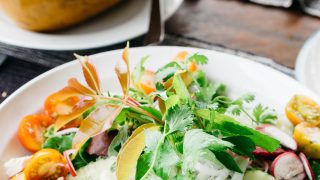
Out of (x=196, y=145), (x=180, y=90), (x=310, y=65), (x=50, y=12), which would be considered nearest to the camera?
(x=196, y=145)

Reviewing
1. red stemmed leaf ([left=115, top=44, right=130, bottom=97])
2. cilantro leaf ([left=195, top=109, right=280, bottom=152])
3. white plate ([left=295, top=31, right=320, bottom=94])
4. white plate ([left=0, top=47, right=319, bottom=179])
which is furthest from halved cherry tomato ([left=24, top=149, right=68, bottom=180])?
white plate ([left=295, top=31, right=320, bottom=94])

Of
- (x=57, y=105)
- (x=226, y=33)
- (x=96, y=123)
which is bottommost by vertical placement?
(x=226, y=33)

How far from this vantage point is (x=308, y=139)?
1.09 m

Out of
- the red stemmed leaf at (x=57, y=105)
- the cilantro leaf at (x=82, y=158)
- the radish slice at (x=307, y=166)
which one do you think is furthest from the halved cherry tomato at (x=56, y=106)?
the radish slice at (x=307, y=166)

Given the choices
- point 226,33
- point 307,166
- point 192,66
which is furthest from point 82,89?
point 226,33

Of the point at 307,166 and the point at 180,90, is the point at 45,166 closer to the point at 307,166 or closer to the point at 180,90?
the point at 180,90

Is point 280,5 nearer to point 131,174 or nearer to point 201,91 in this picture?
point 201,91

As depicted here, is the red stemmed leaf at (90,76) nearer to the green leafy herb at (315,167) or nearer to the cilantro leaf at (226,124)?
the cilantro leaf at (226,124)

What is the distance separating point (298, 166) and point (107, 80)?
21.6 inches

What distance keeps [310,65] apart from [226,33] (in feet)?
1.31

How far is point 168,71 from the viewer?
1171 millimetres

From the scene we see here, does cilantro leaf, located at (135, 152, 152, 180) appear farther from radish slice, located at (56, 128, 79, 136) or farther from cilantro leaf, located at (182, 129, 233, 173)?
radish slice, located at (56, 128, 79, 136)

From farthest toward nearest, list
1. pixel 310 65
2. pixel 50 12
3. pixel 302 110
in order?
pixel 50 12
pixel 310 65
pixel 302 110

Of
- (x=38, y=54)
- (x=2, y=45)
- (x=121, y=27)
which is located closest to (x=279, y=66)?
(x=121, y=27)
